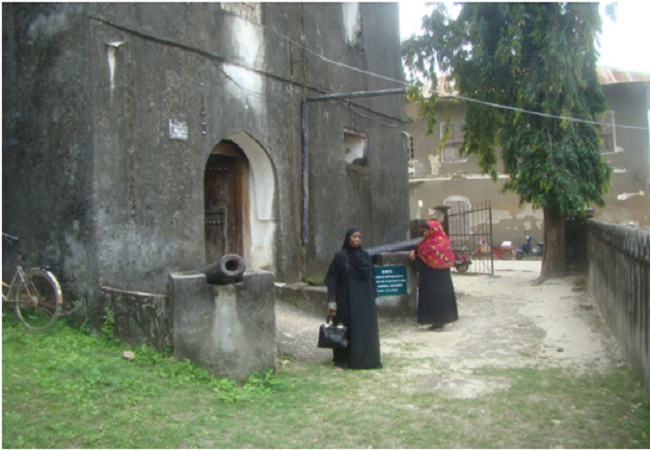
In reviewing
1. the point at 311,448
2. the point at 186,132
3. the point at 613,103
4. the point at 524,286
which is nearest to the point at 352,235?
the point at 186,132

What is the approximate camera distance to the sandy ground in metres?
6.46

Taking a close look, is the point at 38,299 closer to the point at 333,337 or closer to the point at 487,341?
the point at 333,337

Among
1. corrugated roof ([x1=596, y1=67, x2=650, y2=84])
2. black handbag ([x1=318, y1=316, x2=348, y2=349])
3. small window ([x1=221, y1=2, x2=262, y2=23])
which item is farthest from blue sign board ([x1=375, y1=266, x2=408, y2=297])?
corrugated roof ([x1=596, y1=67, x2=650, y2=84])

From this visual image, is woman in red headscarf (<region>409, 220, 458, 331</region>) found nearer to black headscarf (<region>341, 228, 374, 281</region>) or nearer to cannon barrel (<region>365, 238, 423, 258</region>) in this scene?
cannon barrel (<region>365, 238, 423, 258</region>)

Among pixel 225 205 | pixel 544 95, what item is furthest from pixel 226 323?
pixel 544 95

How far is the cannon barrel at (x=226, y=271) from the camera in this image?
5.66m

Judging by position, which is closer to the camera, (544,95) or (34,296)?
(34,296)

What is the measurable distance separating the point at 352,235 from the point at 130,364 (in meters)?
2.82

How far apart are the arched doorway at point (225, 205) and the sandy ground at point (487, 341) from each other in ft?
4.90

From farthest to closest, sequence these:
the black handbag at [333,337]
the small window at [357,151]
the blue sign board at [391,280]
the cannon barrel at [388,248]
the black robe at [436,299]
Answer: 1. the small window at [357,151]
2. the cannon barrel at [388,248]
3. the blue sign board at [391,280]
4. the black robe at [436,299]
5. the black handbag at [333,337]

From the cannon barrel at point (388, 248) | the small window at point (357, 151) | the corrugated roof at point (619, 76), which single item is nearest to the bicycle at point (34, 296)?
the cannon barrel at point (388, 248)

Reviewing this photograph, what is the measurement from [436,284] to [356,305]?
2.48m

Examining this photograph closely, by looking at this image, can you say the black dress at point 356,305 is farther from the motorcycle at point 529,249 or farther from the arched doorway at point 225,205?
the motorcycle at point 529,249

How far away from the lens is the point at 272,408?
4988 mm
